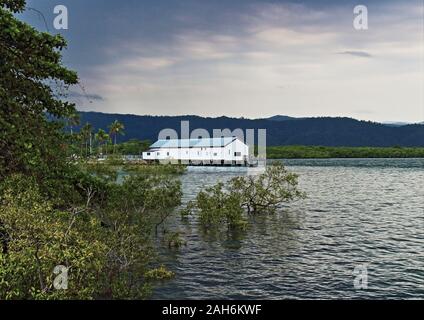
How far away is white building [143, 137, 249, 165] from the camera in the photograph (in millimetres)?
149750

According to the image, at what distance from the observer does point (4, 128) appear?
62.2ft

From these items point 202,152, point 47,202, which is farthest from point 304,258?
point 202,152

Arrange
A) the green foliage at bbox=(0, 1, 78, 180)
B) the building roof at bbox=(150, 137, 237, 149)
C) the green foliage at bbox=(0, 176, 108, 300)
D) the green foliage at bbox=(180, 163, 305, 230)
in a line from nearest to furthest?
the green foliage at bbox=(0, 176, 108, 300) → the green foliage at bbox=(0, 1, 78, 180) → the green foliage at bbox=(180, 163, 305, 230) → the building roof at bbox=(150, 137, 237, 149)

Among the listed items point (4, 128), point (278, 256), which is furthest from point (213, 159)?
point (4, 128)

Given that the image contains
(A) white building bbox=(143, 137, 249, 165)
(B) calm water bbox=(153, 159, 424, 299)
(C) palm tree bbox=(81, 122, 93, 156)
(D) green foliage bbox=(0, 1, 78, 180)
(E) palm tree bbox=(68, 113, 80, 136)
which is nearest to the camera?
(D) green foliage bbox=(0, 1, 78, 180)

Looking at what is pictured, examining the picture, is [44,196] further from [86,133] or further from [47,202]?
[86,133]

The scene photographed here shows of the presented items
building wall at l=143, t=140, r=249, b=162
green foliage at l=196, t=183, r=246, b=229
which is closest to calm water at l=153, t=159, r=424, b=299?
green foliage at l=196, t=183, r=246, b=229

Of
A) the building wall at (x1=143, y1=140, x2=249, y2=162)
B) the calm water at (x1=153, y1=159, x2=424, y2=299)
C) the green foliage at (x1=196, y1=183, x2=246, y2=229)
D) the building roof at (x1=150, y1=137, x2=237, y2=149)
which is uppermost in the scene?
the building roof at (x1=150, y1=137, x2=237, y2=149)

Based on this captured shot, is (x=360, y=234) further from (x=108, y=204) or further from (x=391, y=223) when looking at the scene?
(x=108, y=204)

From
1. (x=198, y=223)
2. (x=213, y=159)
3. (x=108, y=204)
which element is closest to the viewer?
(x=108, y=204)

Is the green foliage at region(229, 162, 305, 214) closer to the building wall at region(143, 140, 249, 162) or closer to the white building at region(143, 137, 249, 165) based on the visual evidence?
the white building at region(143, 137, 249, 165)
